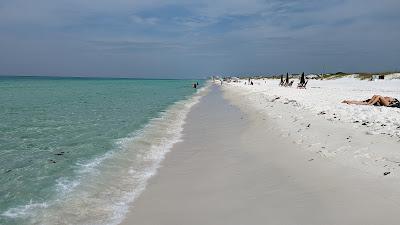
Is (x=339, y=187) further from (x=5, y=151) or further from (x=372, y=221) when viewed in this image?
(x=5, y=151)

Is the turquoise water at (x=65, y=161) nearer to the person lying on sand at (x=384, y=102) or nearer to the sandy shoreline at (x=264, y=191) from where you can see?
the sandy shoreline at (x=264, y=191)

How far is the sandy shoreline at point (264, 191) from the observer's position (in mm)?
5769

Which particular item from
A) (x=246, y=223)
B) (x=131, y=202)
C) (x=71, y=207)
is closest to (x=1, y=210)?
(x=71, y=207)

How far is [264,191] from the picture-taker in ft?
23.5

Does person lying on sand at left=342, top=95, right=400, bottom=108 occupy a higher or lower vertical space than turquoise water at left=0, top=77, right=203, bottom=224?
higher

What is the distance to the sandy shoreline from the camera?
18.9 feet

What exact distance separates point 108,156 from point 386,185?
7.50 m

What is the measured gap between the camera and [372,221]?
17.3 feet

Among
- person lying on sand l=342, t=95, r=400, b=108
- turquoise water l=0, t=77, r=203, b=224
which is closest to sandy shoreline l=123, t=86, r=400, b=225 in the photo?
turquoise water l=0, t=77, r=203, b=224

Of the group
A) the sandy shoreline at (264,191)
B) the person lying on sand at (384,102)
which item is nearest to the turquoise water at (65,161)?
the sandy shoreline at (264,191)

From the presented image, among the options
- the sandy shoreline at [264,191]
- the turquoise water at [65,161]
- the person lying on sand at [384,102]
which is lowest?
the turquoise water at [65,161]

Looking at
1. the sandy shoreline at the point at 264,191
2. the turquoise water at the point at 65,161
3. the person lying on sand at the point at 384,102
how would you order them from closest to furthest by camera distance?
the sandy shoreline at the point at 264,191
the turquoise water at the point at 65,161
the person lying on sand at the point at 384,102

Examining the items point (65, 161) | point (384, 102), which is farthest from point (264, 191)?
point (384, 102)

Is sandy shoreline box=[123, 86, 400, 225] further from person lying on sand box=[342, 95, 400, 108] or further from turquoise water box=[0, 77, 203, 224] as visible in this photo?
person lying on sand box=[342, 95, 400, 108]
